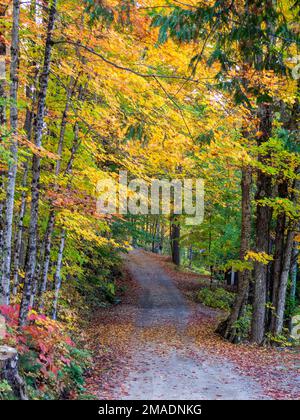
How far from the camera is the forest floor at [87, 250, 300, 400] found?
27.1ft

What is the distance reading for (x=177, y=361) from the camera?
10.8m

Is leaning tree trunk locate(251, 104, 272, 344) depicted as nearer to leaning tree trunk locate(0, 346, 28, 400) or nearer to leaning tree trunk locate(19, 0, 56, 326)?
leaning tree trunk locate(19, 0, 56, 326)

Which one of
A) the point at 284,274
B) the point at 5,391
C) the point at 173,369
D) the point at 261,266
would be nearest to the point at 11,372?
the point at 5,391

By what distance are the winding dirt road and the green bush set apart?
4.42 meters

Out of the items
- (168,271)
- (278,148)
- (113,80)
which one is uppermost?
(113,80)

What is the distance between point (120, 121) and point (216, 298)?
657 inches

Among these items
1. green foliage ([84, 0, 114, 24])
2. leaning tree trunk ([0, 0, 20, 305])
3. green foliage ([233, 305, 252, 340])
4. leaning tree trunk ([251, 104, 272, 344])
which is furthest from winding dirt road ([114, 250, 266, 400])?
green foliage ([84, 0, 114, 24])

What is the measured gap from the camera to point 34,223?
7918 mm

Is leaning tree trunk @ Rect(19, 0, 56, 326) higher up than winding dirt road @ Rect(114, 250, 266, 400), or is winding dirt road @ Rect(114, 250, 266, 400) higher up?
leaning tree trunk @ Rect(19, 0, 56, 326)
